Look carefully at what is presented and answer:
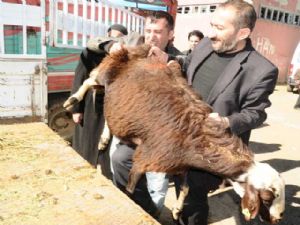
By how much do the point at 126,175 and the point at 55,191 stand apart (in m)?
1.32

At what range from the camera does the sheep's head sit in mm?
2301

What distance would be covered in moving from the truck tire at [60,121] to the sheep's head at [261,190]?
14.2ft

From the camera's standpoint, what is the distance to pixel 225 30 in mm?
3127

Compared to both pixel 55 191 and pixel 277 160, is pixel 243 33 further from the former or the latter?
pixel 277 160

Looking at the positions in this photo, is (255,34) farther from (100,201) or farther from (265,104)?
(100,201)

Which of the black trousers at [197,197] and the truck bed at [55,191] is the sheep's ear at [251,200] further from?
the black trousers at [197,197]

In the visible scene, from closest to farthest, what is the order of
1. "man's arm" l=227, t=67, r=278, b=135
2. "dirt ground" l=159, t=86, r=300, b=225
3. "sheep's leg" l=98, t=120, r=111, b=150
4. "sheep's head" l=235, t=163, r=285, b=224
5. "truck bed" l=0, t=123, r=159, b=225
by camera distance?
"truck bed" l=0, t=123, r=159, b=225, "sheep's head" l=235, t=163, r=285, b=224, "man's arm" l=227, t=67, r=278, b=135, "sheep's leg" l=98, t=120, r=111, b=150, "dirt ground" l=159, t=86, r=300, b=225

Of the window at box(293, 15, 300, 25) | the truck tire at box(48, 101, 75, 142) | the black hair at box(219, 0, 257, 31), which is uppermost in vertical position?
the window at box(293, 15, 300, 25)

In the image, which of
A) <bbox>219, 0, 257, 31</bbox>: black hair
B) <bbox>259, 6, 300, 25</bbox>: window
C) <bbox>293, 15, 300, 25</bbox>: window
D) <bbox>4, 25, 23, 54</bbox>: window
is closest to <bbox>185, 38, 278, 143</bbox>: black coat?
<bbox>219, 0, 257, 31</bbox>: black hair

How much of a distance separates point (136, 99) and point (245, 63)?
1.20 metres

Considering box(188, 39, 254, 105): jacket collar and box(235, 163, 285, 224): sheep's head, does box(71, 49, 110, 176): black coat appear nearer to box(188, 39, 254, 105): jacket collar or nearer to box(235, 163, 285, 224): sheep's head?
box(188, 39, 254, 105): jacket collar

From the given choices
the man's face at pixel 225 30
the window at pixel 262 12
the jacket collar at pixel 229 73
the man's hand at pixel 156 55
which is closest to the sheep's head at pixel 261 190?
the jacket collar at pixel 229 73

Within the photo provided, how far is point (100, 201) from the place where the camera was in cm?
231

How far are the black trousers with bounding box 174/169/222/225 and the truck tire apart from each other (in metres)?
3.44
